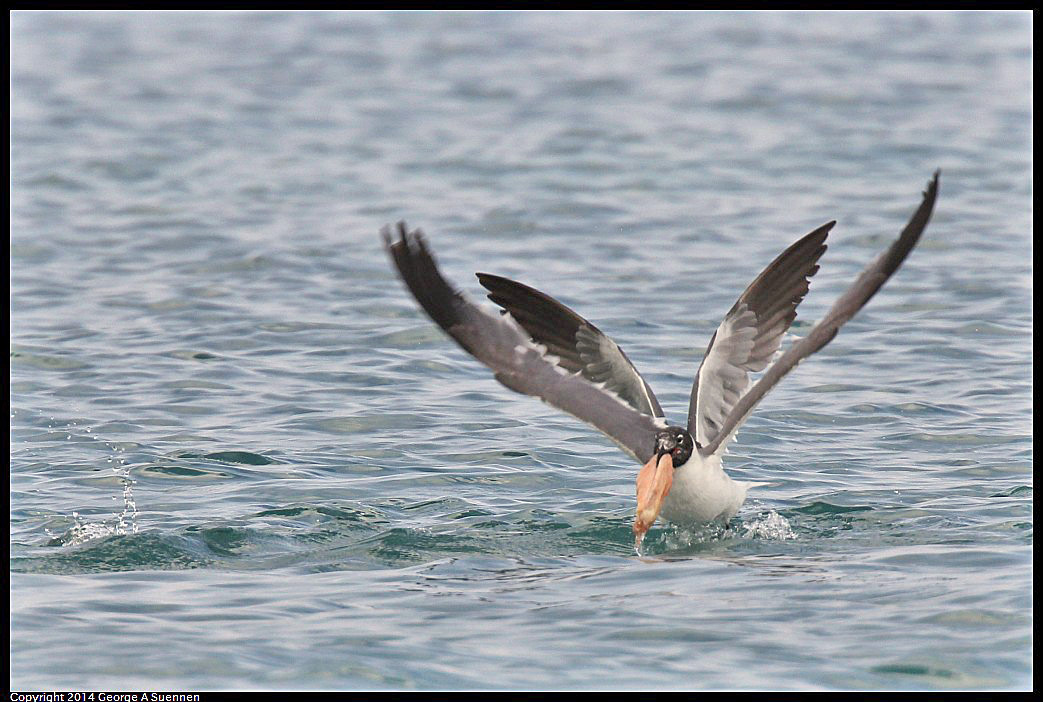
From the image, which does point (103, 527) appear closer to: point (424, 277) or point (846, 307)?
point (424, 277)

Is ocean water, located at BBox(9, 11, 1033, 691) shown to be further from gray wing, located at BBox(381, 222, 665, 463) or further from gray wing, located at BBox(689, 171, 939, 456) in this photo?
gray wing, located at BBox(689, 171, 939, 456)

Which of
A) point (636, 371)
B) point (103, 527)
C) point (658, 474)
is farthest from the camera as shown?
point (636, 371)

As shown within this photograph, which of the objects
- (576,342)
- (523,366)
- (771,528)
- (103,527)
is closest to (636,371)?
(576,342)

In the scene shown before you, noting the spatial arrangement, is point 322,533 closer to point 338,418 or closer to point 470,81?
point 338,418

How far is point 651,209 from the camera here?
19.9 metres

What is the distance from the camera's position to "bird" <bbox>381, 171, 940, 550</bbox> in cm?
884

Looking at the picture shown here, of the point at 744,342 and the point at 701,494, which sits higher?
the point at 744,342

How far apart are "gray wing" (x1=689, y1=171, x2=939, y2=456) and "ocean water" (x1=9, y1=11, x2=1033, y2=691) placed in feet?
2.98

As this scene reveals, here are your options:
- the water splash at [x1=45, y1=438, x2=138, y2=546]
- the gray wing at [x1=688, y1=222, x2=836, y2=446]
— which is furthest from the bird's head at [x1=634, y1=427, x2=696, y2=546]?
the water splash at [x1=45, y1=438, x2=138, y2=546]

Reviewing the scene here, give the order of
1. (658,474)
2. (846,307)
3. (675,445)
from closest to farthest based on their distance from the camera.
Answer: (846,307) < (658,474) < (675,445)

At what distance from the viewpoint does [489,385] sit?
12992mm

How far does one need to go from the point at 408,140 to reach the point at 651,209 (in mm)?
5373

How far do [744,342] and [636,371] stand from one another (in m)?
0.74
